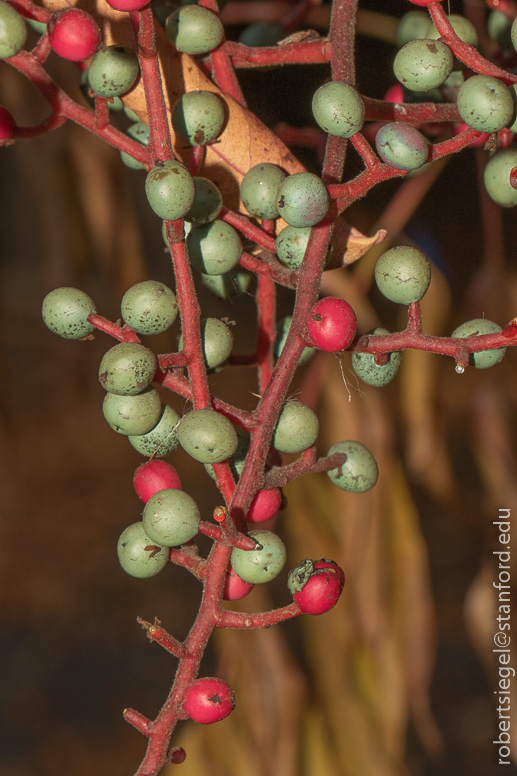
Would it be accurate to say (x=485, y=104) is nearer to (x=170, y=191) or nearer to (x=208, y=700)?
(x=170, y=191)

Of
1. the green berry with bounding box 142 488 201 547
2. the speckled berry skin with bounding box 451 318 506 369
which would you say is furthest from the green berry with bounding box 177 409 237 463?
the speckled berry skin with bounding box 451 318 506 369

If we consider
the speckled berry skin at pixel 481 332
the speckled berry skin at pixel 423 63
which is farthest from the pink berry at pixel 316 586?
the speckled berry skin at pixel 423 63

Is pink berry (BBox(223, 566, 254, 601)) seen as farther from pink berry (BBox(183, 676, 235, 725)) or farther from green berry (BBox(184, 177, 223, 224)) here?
green berry (BBox(184, 177, 223, 224))

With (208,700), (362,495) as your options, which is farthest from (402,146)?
(362,495)

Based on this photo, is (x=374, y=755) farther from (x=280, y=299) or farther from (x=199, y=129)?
(x=199, y=129)

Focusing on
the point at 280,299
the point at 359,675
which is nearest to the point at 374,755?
the point at 359,675

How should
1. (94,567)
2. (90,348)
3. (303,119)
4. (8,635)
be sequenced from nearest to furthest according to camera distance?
(303,119), (8,635), (94,567), (90,348)
